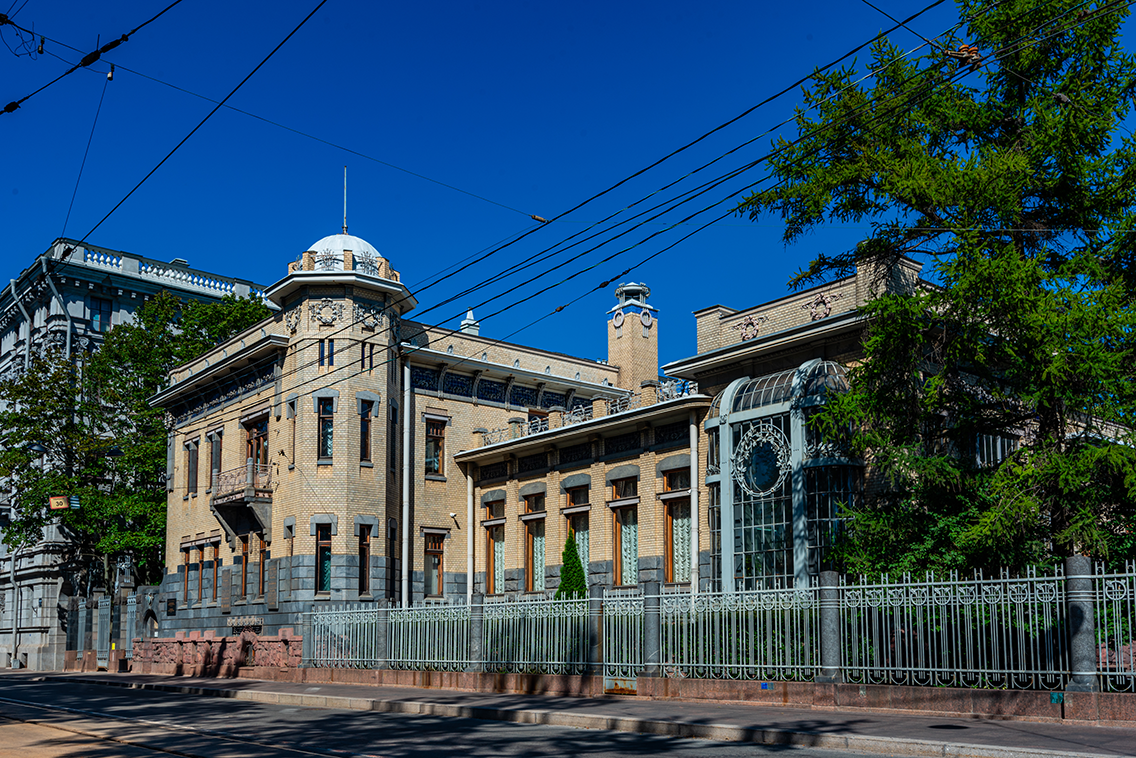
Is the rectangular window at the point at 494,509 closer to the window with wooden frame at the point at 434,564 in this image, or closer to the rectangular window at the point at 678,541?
the window with wooden frame at the point at 434,564

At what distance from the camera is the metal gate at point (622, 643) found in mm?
19531

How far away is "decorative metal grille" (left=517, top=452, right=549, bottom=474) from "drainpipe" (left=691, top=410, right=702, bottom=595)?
616 cm

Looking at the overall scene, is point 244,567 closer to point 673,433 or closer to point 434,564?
point 434,564

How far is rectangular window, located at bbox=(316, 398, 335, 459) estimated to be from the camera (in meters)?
30.7

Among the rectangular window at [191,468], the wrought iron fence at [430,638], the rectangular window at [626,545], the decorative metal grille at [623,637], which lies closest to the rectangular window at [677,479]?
the rectangular window at [626,545]

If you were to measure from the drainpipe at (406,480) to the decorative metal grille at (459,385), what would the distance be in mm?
1577

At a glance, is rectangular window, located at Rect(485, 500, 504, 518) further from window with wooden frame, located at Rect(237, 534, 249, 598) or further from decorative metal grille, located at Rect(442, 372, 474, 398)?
window with wooden frame, located at Rect(237, 534, 249, 598)

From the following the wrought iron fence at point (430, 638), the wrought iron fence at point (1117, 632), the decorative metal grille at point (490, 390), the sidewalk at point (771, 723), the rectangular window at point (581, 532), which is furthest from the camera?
the decorative metal grille at point (490, 390)

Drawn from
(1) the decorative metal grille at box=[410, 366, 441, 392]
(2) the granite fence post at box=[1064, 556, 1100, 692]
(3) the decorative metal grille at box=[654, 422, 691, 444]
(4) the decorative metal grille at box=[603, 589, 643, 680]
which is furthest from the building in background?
(2) the granite fence post at box=[1064, 556, 1100, 692]

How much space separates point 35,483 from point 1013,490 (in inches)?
1328

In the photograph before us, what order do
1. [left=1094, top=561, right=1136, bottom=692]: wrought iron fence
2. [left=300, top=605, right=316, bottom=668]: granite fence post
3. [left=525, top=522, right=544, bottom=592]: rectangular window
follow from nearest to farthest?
[left=1094, top=561, right=1136, bottom=692]: wrought iron fence → [left=300, top=605, right=316, bottom=668]: granite fence post → [left=525, top=522, right=544, bottom=592]: rectangular window

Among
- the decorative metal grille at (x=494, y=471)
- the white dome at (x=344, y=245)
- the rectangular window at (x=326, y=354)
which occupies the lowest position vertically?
the decorative metal grille at (x=494, y=471)

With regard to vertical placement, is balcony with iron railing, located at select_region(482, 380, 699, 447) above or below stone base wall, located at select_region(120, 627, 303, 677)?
above

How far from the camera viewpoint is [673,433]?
26875mm
